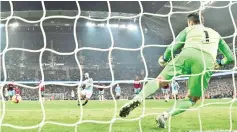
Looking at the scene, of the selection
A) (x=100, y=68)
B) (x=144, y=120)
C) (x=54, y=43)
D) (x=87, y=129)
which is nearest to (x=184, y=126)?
(x=144, y=120)

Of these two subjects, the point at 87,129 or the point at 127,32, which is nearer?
the point at 87,129

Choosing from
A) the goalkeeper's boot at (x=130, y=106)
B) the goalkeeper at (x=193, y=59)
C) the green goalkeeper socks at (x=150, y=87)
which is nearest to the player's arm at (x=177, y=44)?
the goalkeeper at (x=193, y=59)

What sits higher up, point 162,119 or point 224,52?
point 224,52

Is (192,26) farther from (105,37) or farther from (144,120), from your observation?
(105,37)

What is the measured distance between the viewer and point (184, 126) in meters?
2.20

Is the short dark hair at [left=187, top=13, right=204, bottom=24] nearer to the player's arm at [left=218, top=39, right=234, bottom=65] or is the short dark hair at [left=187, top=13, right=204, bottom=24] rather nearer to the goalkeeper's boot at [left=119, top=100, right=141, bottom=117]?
the player's arm at [left=218, top=39, right=234, bottom=65]

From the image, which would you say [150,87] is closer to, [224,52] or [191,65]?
[191,65]

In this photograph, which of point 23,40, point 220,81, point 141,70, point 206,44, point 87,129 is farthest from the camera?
point 23,40

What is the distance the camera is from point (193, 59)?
1788 mm

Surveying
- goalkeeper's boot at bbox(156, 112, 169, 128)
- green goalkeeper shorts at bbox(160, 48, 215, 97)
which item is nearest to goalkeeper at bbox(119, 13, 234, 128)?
green goalkeeper shorts at bbox(160, 48, 215, 97)

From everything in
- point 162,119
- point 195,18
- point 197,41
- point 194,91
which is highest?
point 195,18

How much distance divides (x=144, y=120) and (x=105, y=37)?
8836mm

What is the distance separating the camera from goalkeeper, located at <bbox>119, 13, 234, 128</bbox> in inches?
69.7

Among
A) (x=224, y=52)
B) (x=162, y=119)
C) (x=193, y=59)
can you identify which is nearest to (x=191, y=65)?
(x=193, y=59)
